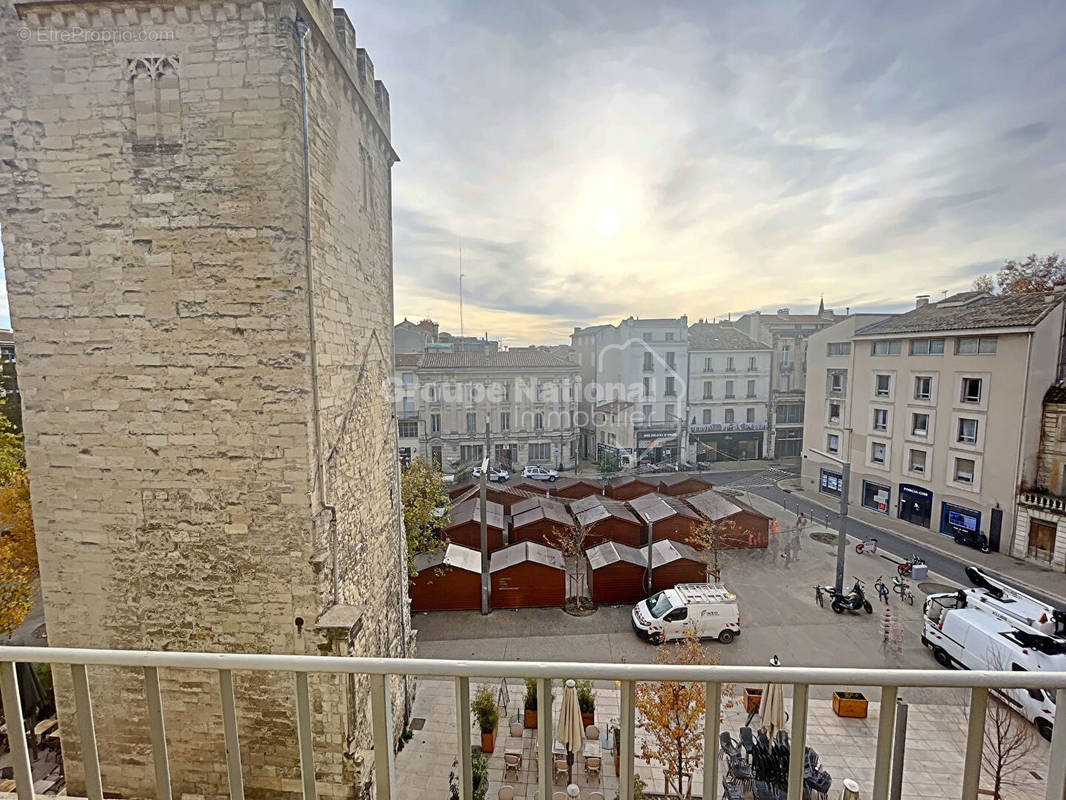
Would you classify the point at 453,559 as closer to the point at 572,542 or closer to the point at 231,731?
the point at 572,542

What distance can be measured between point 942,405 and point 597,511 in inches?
604

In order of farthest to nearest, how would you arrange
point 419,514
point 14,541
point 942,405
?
point 942,405 → point 419,514 → point 14,541

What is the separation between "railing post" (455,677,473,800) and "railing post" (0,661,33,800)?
1.77 meters

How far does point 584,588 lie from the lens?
14.8 meters

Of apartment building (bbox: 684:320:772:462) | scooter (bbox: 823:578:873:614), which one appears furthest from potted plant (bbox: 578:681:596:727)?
apartment building (bbox: 684:320:772:462)

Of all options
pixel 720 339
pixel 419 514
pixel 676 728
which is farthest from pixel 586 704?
pixel 720 339

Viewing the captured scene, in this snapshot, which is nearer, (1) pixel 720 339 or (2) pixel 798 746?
(2) pixel 798 746

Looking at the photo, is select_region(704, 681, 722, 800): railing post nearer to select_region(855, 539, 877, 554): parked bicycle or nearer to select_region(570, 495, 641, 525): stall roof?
select_region(570, 495, 641, 525): stall roof

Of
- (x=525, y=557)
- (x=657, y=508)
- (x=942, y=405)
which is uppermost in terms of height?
(x=942, y=405)

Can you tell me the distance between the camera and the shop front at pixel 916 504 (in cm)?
2080

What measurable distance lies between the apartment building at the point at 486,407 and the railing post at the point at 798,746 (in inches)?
1029

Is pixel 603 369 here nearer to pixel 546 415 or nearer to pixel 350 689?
pixel 546 415

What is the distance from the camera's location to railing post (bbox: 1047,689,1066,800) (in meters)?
1.69

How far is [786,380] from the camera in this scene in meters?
32.7
